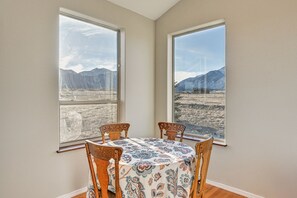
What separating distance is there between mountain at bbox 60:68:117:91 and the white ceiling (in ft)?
3.42

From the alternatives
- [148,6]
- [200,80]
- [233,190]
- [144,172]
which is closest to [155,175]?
[144,172]

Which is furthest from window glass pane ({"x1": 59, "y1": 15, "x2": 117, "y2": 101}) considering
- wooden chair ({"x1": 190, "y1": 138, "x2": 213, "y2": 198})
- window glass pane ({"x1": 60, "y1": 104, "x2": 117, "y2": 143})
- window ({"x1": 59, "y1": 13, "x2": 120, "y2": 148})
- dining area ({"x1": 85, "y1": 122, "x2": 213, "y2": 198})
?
wooden chair ({"x1": 190, "y1": 138, "x2": 213, "y2": 198})

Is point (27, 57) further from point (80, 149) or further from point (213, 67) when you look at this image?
point (213, 67)

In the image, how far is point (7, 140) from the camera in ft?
6.37

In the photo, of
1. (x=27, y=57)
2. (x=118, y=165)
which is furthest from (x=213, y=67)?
(x=27, y=57)

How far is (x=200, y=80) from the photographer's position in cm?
312

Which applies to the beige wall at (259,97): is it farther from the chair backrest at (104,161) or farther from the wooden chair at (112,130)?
the chair backrest at (104,161)

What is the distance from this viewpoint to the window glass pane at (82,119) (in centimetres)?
252

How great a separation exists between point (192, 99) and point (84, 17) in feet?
6.64

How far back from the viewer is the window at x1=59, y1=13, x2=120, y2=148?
2.51 m

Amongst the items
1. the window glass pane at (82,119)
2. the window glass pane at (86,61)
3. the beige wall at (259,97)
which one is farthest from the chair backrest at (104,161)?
the beige wall at (259,97)

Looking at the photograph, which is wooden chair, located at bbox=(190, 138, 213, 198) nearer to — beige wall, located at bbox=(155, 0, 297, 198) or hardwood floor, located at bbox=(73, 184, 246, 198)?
hardwood floor, located at bbox=(73, 184, 246, 198)

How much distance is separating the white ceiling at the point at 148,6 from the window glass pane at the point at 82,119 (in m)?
1.56

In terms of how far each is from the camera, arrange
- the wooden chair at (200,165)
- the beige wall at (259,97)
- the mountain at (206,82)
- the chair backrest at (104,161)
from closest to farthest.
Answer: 1. the chair backrest at (104,161)
2. the wooden chair at (200,165)
3. the beige wall at (259,97)
4. the mountain at (206,82)
